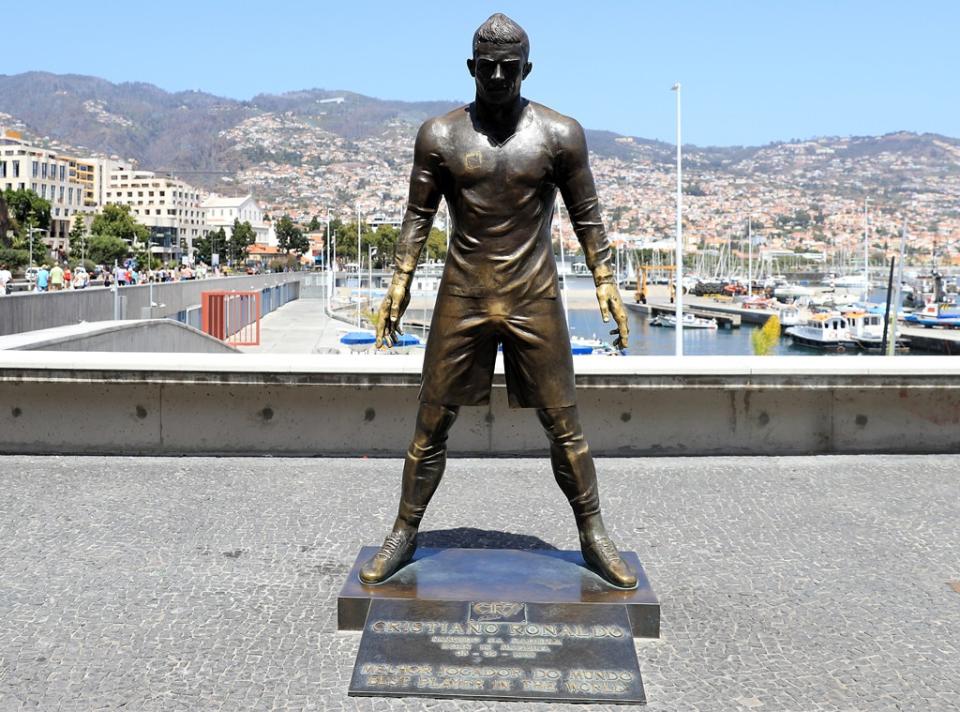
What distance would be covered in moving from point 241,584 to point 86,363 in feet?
11.5

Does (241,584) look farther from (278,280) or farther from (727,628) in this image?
(278,280)

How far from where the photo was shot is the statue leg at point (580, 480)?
4797 millimetres

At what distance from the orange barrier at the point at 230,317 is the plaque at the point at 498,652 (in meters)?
27.8

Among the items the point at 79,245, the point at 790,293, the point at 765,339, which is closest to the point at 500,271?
the point at 765,339

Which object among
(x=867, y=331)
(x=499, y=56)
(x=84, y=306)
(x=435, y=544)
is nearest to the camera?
(x=499, y=56)

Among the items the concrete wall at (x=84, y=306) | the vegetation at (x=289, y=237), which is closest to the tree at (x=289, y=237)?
the vegetation at (x=289, y=237)

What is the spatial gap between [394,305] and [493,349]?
546mm

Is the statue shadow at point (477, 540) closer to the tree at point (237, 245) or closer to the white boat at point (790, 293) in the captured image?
the white boat at point (790, 293)

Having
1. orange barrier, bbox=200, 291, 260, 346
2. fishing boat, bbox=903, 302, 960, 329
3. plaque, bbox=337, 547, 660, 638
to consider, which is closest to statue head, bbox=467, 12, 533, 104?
plaque, bbox=337, 547, 660, 638

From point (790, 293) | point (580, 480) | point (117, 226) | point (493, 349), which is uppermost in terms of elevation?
point (117, 226)

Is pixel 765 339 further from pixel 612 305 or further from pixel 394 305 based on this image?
pixel 394 305

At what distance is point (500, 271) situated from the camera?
182 inches

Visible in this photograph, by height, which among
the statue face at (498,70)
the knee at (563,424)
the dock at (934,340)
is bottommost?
the dock at (934,340)

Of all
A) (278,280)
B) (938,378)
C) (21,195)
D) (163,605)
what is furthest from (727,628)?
(21,195)
